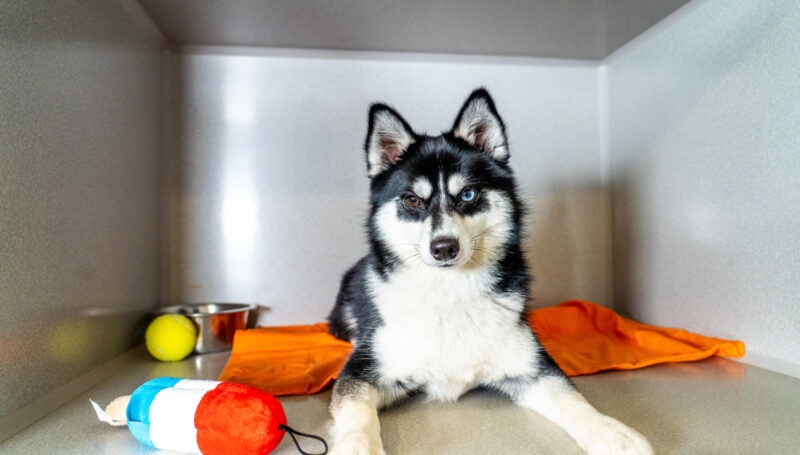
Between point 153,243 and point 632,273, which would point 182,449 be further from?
point 632,273

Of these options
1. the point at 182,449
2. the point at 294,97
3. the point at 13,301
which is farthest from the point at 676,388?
the point at 294,97

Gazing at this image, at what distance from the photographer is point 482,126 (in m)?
1.96

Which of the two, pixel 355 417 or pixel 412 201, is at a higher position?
pixel 412 201

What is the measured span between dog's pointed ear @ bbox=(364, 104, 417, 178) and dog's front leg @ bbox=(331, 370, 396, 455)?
0.90 meters

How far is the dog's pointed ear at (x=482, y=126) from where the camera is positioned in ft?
6.16

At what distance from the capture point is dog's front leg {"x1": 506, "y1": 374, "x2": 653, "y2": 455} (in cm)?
124

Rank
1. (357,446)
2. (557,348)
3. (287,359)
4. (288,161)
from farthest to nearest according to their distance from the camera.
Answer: (288,161) → (557,348) → (287,359) → (357,446)

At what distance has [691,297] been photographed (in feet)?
8.40

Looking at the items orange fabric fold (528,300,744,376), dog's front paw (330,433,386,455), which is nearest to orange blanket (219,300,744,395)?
orange fabric fold (528,300,744,376)

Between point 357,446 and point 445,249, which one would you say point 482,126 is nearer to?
point 445,249

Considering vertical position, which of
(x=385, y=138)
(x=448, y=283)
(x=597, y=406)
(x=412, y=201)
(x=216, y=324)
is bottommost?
(x=597, y=406)

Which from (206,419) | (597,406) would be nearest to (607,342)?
(597,406)

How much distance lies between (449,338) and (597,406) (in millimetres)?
589

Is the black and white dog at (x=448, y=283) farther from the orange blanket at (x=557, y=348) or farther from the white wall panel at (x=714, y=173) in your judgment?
the white wall panel at (x=714, y=173)
